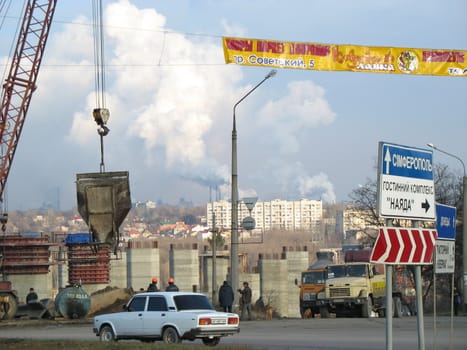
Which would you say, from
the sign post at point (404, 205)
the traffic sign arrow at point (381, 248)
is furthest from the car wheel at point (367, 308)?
the traffic sign arrow at point (381, 248)

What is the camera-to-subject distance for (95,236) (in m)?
27.0

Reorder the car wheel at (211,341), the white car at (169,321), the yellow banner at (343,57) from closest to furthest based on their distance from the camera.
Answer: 1. the white car at (169,321)
2. the car wheel at (211,341)
3. the yellow banner at (343,57)

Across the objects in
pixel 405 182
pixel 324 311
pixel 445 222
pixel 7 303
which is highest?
pixel 405 182

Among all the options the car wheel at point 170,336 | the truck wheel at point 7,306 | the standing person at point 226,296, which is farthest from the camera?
the truck wheel at point 7,306

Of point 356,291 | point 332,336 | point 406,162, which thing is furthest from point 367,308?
point 406,162

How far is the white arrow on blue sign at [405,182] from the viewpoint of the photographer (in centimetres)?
1273

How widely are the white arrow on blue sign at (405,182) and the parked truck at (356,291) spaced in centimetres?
2795

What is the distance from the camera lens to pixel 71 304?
4225 cm

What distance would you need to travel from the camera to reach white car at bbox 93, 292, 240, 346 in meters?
22.5

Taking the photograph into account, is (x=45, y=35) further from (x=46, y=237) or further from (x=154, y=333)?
(x=154, y=333)

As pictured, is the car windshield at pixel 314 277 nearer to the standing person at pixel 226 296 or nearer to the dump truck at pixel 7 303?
the standing person at pixel 226 296

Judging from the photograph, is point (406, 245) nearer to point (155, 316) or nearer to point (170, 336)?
point (170, 336)

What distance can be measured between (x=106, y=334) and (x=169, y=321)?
2.07 metres

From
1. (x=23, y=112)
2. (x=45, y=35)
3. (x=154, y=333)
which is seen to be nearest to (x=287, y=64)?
(x=154, y=333)
